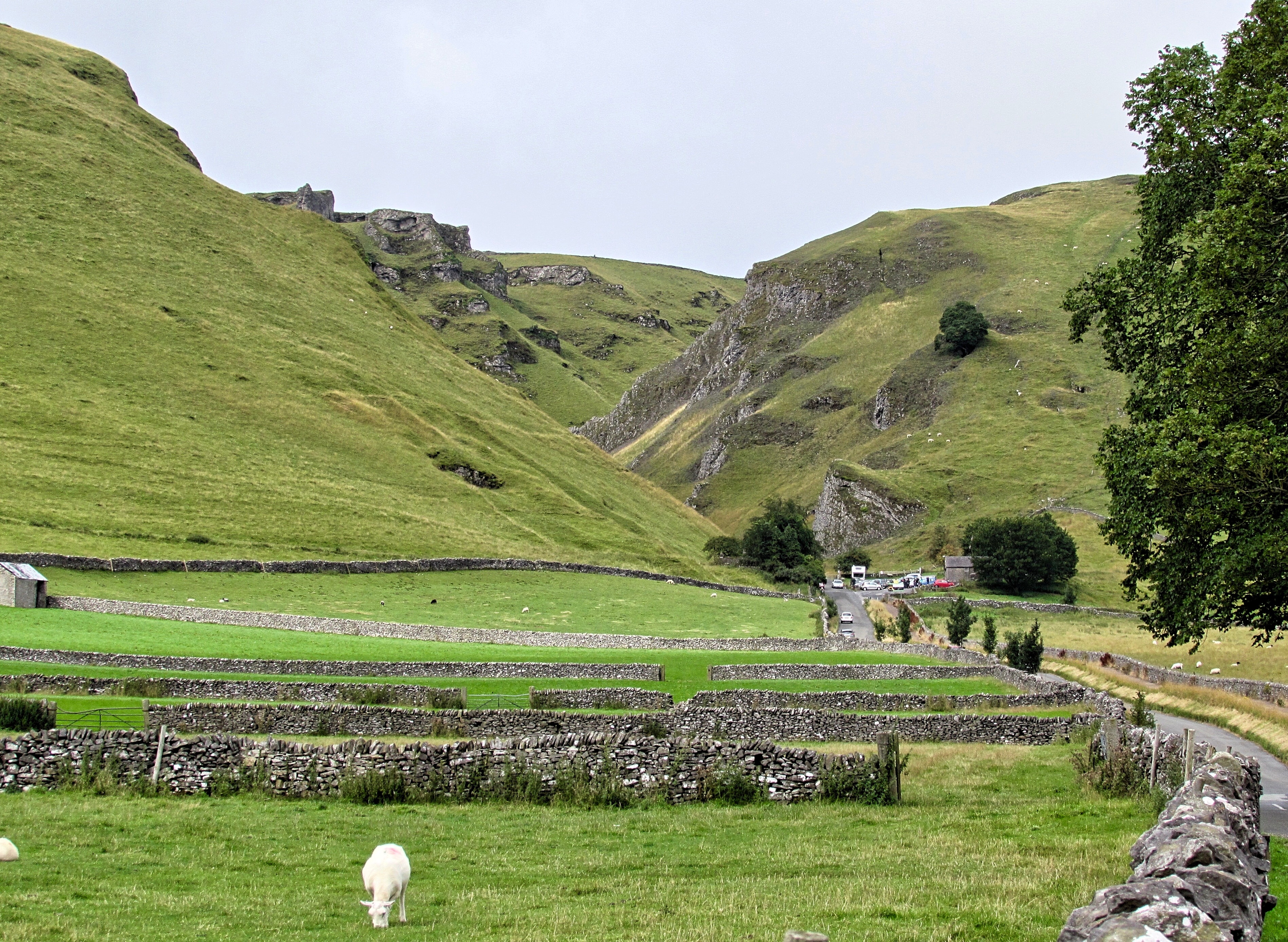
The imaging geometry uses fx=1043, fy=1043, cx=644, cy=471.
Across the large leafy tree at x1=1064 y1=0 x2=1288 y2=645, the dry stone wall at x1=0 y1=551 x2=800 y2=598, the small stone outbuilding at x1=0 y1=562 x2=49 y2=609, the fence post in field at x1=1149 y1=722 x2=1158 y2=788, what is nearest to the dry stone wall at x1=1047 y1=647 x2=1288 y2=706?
the large leafy tree at x1=1064 y1=0 x2=1288 y2=645

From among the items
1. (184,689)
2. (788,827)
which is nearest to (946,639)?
→ (184,689)

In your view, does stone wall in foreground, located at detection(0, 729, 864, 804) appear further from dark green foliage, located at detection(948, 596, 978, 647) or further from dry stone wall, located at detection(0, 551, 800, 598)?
dark green foliage, located at detection(948, 596, 978, 647)

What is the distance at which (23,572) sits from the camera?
54.3m

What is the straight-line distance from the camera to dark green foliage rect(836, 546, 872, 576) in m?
136

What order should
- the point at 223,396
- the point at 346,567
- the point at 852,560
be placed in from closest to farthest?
the point at 346,567 → the point at 223,396 → the point at 852,560

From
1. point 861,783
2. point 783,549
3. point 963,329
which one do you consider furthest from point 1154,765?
point 963,329

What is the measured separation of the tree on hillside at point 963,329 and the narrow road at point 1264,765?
150537 mm

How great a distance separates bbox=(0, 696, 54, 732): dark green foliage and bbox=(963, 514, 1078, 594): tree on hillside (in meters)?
99.4

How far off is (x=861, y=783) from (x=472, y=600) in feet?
181

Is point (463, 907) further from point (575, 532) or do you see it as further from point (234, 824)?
point (575, 532)

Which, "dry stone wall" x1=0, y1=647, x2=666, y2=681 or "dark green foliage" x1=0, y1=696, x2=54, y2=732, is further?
"dry stone wall" x1=0, y1=647, x2=666, y2=681

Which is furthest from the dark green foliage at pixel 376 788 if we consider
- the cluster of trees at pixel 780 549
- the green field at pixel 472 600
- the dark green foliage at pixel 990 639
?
the cluster of trees at pixel 780 549

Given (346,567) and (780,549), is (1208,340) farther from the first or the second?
(780,549)

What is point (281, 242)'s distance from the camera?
167 m
